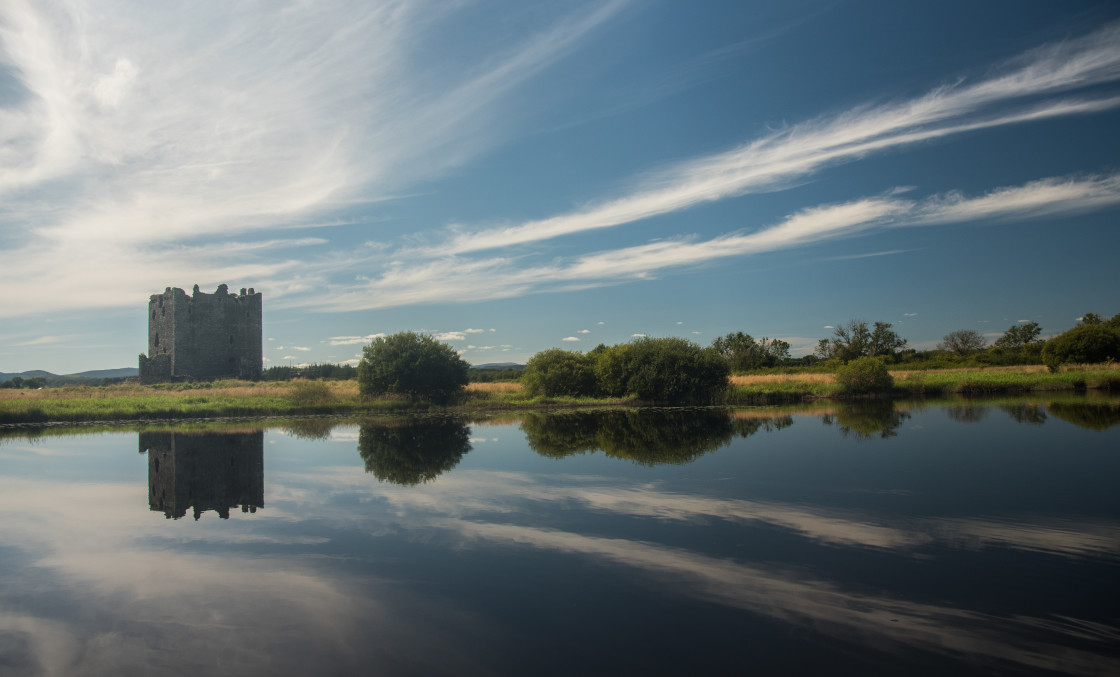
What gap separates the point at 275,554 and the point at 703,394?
30.0 m

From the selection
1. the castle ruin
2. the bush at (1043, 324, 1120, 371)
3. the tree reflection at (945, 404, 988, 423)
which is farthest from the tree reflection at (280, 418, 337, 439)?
the bush at (1043, 324, 1120, 371)

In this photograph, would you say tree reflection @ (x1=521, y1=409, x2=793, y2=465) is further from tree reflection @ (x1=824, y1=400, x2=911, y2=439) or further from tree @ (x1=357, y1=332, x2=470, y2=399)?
tree @ (x1=357, y1=332, x2=470, y2=399)

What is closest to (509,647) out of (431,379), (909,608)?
(909,608)

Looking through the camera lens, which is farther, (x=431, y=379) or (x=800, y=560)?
(x=431, y=379)

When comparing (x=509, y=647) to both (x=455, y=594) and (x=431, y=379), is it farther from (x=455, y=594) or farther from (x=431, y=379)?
(x=431, y=379)

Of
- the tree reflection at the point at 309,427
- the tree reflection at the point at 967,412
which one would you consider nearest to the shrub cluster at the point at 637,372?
the tree reflection at the point at 967,412

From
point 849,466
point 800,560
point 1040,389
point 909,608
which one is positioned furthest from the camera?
point 1040,389

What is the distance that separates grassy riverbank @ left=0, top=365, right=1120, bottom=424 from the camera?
2769cm

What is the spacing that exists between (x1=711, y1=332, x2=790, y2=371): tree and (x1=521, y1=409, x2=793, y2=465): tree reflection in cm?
3443

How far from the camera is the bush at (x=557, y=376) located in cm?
3694

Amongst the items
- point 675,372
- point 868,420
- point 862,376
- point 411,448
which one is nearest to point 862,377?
point 862,376

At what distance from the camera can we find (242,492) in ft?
34.3

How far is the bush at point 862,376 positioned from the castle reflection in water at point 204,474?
3139 cm

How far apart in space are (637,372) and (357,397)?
15.6m
